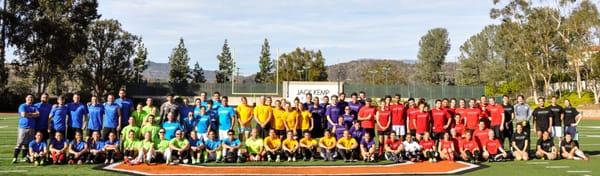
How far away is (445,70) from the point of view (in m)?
88.6

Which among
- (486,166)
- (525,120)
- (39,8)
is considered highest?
(39,8)

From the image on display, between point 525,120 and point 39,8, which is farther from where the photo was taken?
point 39,8

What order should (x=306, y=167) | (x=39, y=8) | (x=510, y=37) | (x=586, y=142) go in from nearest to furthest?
1. (x=306, y=167)
2. (x=586, y=142)
3. (x=39, y=8)
4. (x=510, y=37)

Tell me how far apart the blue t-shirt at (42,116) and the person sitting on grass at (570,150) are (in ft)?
36.7

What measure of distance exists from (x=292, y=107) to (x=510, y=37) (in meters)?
43.6

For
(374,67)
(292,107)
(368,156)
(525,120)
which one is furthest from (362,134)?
(374,67)

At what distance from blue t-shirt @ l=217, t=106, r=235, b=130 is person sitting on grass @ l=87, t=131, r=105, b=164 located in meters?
2.50

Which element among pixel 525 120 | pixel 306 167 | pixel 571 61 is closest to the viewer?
pixel 306 167

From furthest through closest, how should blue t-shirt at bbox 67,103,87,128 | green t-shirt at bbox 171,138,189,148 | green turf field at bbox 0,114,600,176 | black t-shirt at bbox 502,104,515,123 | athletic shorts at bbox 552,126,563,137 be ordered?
athletic shorts at bbox 552,126,563,137
black t-shirt at bbox 502,104,515,123
blue t-shirt at bbox 67,103,87,128
green t-shirt at bbox 171,138,189,148
green turf field at bbox 0,114,600,176

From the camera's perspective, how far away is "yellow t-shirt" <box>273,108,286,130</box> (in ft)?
42.9

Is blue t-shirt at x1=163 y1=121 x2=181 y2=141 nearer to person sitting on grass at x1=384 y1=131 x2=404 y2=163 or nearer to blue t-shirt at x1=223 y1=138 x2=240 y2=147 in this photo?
blue t-shirt at x1=223 y1=138 x2=240 y2=147

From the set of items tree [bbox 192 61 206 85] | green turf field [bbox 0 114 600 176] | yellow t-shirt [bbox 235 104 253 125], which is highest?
tree [bbox 192 61 206 85]

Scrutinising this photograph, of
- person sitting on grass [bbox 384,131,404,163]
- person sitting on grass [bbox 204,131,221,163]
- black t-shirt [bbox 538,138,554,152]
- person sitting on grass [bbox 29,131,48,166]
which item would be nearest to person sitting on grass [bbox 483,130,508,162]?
black t-shirt [bbox 538,138,554,152]

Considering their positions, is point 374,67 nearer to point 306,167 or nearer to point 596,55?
point 596,55
